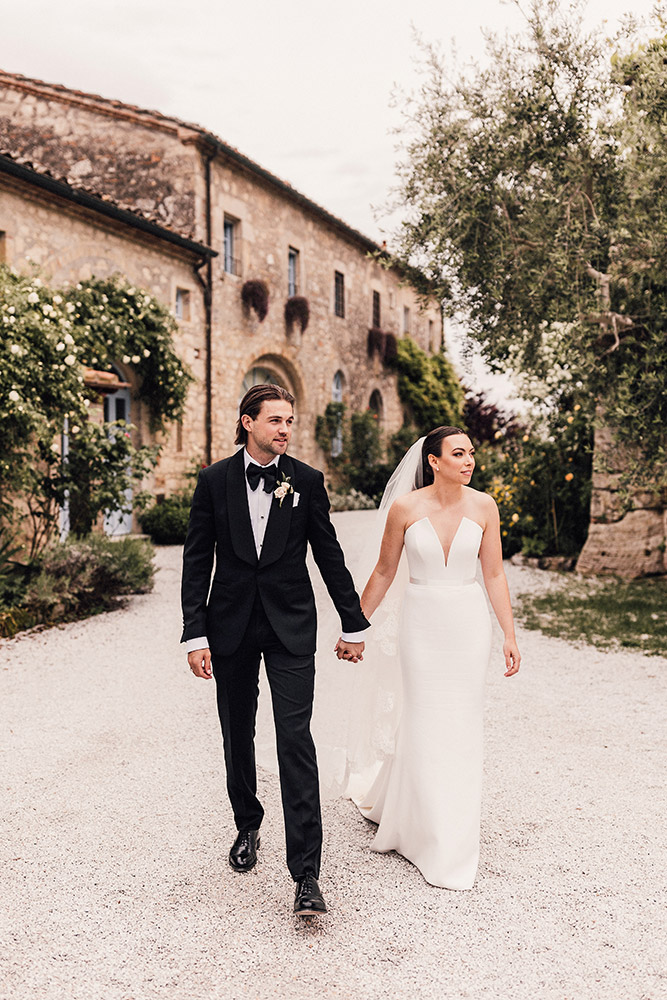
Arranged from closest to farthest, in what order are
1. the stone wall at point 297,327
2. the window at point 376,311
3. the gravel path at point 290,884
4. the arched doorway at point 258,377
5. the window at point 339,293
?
the gravel path at point 290,884 < the stone wall at point 297,327 < the arched doorway at point 258,377 < the window at point 339,293 < the window at point 376,311

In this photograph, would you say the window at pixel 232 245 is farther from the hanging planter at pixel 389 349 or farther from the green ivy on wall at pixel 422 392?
the green ivy on wall at pixel 422 392

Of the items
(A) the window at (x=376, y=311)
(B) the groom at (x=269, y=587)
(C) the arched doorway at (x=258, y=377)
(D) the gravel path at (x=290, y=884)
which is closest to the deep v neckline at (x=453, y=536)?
(B) the groom at (x=269, y=587)

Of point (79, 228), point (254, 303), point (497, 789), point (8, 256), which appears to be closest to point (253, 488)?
point (497, 789)

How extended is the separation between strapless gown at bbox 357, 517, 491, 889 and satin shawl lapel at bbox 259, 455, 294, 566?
0.56 m

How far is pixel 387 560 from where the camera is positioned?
334 cm

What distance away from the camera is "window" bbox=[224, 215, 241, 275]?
15906mm

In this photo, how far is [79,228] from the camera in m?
11.5

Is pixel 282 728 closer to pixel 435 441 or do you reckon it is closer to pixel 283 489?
pixel 283 489

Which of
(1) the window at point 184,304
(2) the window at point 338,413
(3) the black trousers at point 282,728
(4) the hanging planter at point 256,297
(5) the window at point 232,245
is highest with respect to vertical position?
(5) the window at point 232,245

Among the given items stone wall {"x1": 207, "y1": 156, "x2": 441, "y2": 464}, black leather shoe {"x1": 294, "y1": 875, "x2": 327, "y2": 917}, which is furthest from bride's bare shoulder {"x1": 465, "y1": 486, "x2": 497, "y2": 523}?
stone wall {"x1": 207, "y1": 156, "x2": 441, "y2": 464}

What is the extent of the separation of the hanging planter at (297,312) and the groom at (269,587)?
15114 millimetres

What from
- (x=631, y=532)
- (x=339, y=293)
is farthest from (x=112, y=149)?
(x=631, y=532)

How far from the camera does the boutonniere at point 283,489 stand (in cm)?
289

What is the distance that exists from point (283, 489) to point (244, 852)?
A: 55.1 inches
